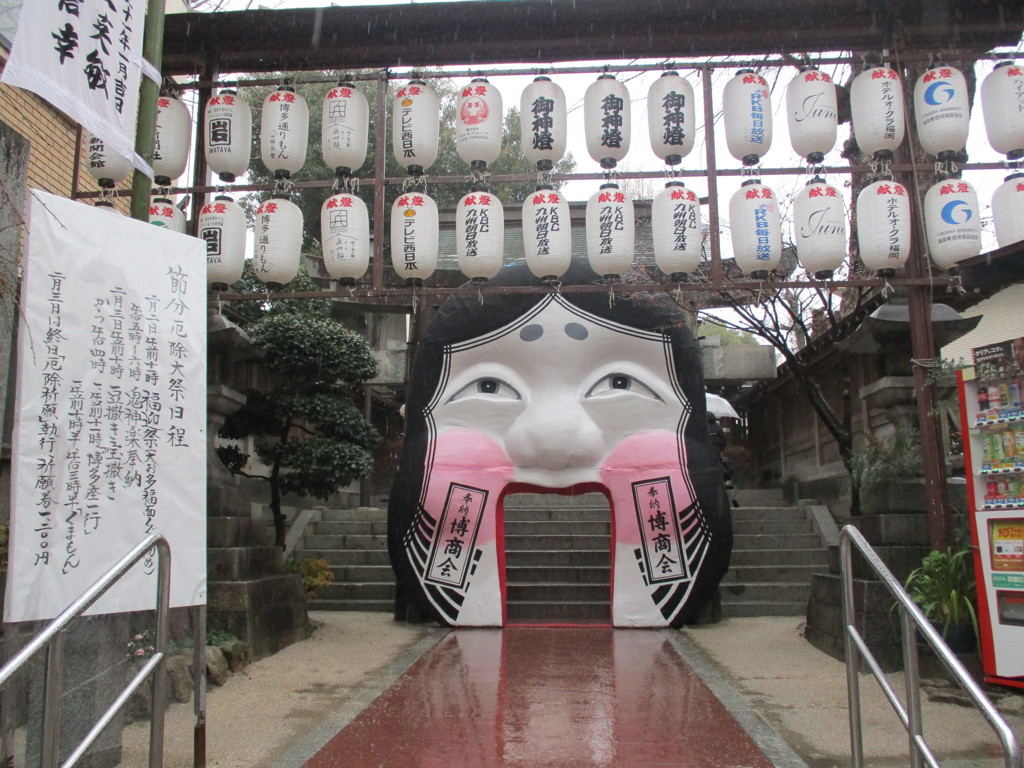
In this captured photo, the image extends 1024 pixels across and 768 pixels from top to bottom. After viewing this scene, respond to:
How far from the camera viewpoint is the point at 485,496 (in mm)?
8812

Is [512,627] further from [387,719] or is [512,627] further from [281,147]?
[281,147]

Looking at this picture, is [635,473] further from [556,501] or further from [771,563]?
[556,501]

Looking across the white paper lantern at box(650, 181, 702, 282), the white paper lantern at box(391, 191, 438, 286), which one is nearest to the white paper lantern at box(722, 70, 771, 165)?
the white paper lantern at box(650, 181, 702, 282)

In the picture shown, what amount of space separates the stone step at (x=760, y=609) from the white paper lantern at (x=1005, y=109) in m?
5.73

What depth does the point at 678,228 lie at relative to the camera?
7.19 meters

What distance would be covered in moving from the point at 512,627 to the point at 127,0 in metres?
6.83

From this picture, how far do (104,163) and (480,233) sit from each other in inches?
121

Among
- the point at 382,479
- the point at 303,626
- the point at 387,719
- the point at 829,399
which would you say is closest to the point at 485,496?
the point at 303,626

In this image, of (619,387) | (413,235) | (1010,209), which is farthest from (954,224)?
(413,235)

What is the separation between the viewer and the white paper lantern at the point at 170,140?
725 centimetres

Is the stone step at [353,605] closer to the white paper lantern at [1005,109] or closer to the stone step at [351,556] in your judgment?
the stone step at [351,556]

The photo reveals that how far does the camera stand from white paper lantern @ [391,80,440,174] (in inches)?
280

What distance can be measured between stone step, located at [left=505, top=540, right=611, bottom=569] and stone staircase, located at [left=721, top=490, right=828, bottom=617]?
163 centimetres

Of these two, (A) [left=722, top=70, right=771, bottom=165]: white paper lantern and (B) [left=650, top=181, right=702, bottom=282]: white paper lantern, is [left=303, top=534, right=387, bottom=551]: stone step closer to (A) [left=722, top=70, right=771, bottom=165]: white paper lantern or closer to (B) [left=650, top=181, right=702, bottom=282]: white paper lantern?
(B) [left=650, top=181, right=702, bottom=282]: white paper lantern
